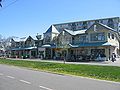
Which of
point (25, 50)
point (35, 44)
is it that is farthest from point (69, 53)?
point (25, 50)

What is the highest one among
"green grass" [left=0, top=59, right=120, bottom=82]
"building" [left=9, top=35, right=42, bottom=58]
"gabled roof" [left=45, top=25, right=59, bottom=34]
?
"gabled roof" [left=45, top=25, right=59, bottom=34]

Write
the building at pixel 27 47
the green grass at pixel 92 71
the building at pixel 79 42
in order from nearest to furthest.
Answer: the green grass at pixel 92 71, the building at pixel 79 42, the building at pixel 27 47

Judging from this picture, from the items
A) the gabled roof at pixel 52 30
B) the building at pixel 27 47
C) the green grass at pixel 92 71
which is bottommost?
the green grass at pixel 92 71

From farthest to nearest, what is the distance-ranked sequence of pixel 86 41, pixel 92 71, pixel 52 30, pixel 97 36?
pixel 52 30, pixel 86 41, pixel 97 36, pixel 92 71

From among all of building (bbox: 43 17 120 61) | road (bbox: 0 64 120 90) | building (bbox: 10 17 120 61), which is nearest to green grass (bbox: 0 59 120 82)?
road (bbox: 0 64 120 90)

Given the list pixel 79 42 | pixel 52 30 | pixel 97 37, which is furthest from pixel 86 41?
pixel 52 30

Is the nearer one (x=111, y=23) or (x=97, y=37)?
(x=97, y=37)

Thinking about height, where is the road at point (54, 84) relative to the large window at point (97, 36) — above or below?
below

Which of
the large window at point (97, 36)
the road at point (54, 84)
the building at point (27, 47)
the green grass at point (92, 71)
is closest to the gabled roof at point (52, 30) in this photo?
the building at point (27, 47)

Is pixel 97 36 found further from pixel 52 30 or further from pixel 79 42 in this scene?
pixel 52 30

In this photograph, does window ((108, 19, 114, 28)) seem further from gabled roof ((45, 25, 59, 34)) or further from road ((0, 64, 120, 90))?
road ((0, 64, 120, 90))

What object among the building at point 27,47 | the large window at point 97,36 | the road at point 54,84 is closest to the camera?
the road at point 54,84

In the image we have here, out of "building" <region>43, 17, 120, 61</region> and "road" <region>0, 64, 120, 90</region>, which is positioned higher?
"building" <region>43, 17, 120, 61</region>

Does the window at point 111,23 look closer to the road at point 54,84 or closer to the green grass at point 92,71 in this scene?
the green grass at point 92,71
